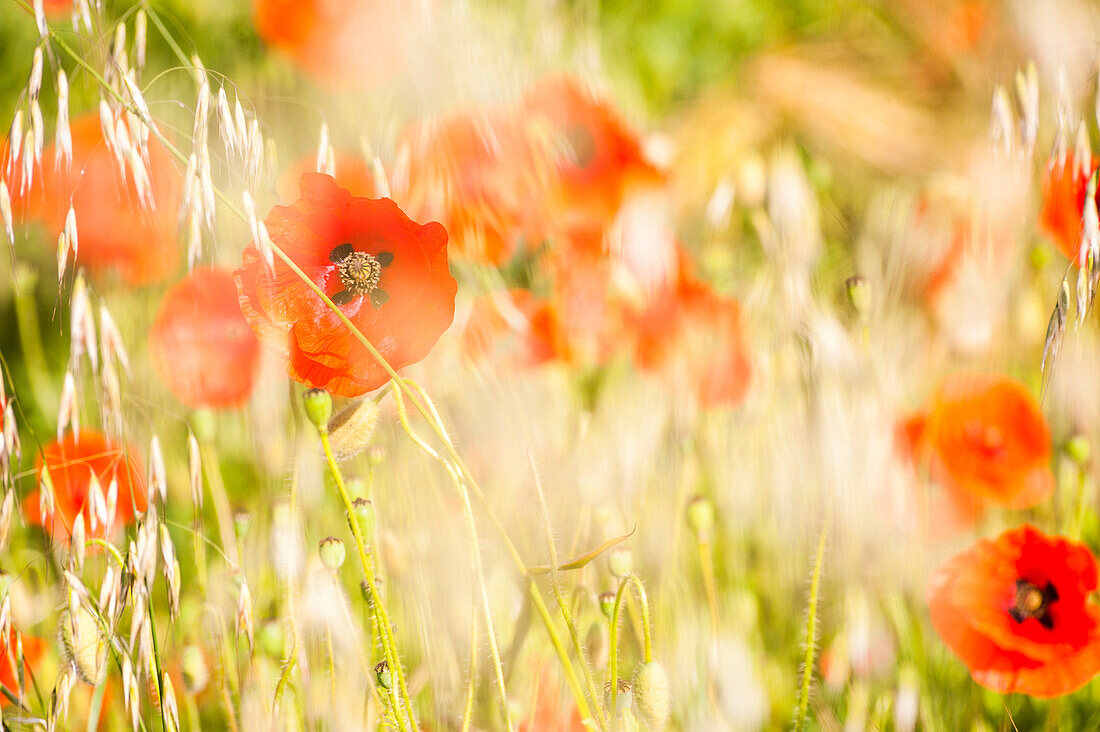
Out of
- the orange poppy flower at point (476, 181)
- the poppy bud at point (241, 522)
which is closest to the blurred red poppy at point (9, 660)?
the poppy bud at point (241, 522)

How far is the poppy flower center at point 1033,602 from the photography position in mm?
551

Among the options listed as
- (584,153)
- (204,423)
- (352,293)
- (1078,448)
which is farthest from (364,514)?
(1078,448)

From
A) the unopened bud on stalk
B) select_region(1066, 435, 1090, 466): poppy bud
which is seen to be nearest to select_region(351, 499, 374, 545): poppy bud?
the unopened bud on stalk

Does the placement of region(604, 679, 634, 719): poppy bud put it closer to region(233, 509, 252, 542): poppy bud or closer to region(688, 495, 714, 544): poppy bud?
region(688, 495, 714, 544): poppy bud

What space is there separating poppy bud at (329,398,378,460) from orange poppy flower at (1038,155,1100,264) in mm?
379

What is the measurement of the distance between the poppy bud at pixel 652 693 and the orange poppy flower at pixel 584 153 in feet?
0.93

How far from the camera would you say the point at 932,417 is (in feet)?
1.94

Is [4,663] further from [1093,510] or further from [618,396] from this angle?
[1093,510]

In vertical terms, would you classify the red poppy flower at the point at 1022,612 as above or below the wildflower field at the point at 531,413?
below

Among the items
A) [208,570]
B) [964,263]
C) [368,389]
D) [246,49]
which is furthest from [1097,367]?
[246,49]

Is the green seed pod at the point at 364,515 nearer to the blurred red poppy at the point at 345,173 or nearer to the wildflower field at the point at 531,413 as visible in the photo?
the wildflower field at the point at 531,413

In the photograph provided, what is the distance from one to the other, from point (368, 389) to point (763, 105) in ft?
1.91

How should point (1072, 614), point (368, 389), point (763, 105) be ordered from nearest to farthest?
point (368, 389) → point (1072, 614) → point (763, 105)

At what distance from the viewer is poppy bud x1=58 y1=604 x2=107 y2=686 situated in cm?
43
